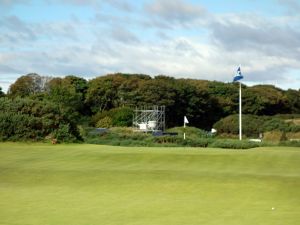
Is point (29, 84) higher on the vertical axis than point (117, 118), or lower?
higher

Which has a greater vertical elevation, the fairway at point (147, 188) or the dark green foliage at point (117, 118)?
the dark green foliage at point (117, 118)

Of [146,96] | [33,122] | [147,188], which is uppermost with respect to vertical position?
[146,96]

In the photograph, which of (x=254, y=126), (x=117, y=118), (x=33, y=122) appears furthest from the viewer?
(x=117, y=118)

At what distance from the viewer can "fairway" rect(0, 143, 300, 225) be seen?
1269 centimetres

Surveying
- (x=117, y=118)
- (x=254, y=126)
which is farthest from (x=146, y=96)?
(x=254, y=126)

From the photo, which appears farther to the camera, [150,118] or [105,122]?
[150,118]

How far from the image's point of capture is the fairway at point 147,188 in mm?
12688

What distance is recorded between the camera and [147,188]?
17797 millimetres

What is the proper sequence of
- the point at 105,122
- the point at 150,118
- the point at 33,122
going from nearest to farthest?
the point at 33,122, the point at 105,122, the point at 150,118

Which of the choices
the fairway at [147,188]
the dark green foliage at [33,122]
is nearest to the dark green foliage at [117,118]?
the dark green foliage at [33,122]

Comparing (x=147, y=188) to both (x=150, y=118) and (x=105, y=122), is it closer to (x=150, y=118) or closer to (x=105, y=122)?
(x=105, y=122)

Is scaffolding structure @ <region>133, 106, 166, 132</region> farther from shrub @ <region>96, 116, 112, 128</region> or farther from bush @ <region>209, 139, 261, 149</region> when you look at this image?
bush @ <region>209, 139, 261, 149</region>

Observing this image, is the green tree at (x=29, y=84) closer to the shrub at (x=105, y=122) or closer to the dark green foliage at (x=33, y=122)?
the shrub at (x=105, y=122)

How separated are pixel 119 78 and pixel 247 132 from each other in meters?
34.2
